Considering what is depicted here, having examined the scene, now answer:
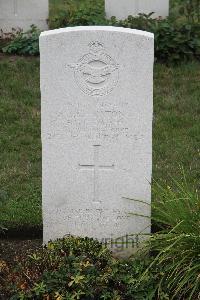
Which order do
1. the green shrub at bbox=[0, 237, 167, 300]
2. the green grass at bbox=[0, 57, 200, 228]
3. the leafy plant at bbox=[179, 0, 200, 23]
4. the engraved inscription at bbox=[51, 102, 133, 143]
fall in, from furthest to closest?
1. the leafy plant at bbox=[179, 0, 200, 23]
2. the green grass at bbox=[0, 57, 200, 228]
3. the engraved inscription at bbox=[51, 102, 133, 143]
4. the green shrub at bbox=[0, 237, 167, 300]

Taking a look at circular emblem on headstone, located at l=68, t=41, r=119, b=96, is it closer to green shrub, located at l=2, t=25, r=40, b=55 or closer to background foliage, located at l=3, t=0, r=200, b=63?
background foliage, located at l=3, t=0, r=200, b=63

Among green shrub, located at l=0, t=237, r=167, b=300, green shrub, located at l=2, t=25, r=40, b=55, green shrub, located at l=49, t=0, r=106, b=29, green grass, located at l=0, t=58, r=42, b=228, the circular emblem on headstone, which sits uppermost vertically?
green shrub, located at l=49, t=0, r=106, b=29

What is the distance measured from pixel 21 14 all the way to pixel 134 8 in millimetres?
1560

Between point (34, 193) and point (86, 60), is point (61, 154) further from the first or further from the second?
point (34, 193)

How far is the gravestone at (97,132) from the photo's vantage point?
15.0 ft

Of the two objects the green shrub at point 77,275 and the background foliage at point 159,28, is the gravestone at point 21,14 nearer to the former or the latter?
the background foliage at point 159,28

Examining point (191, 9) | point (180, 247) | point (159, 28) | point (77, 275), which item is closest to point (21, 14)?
point (159, 28)

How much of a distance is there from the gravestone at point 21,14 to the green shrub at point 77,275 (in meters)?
6.00

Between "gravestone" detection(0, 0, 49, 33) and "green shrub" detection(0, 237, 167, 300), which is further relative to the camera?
"gravestone" detection(0, 0, 49, 33)

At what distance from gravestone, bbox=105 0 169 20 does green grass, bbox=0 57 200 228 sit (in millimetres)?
→ 1457

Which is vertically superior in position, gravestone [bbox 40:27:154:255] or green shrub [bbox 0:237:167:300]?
gravestone [bbox 40:27:154:255]

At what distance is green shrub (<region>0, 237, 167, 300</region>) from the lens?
4.33 meters

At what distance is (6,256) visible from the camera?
5027mm

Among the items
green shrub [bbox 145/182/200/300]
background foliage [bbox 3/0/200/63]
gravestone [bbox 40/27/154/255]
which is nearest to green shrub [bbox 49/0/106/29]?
background foliage [bbox 3/0/200/63]
